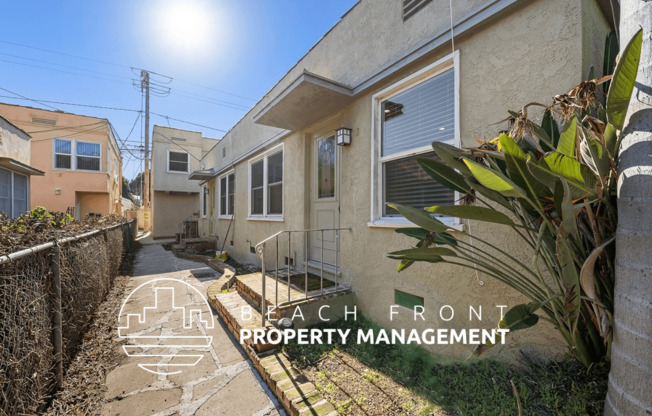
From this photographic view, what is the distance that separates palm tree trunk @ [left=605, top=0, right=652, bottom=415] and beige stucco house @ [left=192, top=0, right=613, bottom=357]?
2.81 feet

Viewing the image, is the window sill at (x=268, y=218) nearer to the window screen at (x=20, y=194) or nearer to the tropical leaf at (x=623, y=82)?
the tropical leaf at (x=623, y=82)

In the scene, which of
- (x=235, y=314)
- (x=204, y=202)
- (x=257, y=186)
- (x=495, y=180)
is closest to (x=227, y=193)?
(x=257, y=186)

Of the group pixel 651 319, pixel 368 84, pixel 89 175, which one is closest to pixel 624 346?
pixel 651 319

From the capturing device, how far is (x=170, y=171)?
51.7 ft

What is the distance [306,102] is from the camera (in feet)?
13.5

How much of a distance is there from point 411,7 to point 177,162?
16483 millimetres

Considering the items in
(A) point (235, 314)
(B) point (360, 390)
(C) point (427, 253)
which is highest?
(C) point (427, 253)

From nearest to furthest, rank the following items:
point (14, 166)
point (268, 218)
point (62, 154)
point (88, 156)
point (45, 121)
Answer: point (268, 218) → point (14, 166) → point (45, 121) → point (62, 154) → point (88, 156)

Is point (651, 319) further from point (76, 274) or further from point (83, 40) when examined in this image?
point (83, 40)

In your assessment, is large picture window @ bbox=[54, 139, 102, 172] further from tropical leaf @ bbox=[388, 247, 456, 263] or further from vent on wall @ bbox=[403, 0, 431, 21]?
tropical leaf @ bbox=[388, 247, 456, 263]

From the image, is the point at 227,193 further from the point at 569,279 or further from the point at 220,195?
the point at 569,279

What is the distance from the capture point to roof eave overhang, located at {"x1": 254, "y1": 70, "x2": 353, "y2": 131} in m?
3.67

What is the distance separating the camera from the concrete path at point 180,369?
2.31m

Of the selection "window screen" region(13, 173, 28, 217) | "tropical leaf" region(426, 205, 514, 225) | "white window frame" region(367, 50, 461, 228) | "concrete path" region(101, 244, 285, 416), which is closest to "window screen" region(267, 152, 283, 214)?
"concrete path" region(101, 244, 285, 416)
